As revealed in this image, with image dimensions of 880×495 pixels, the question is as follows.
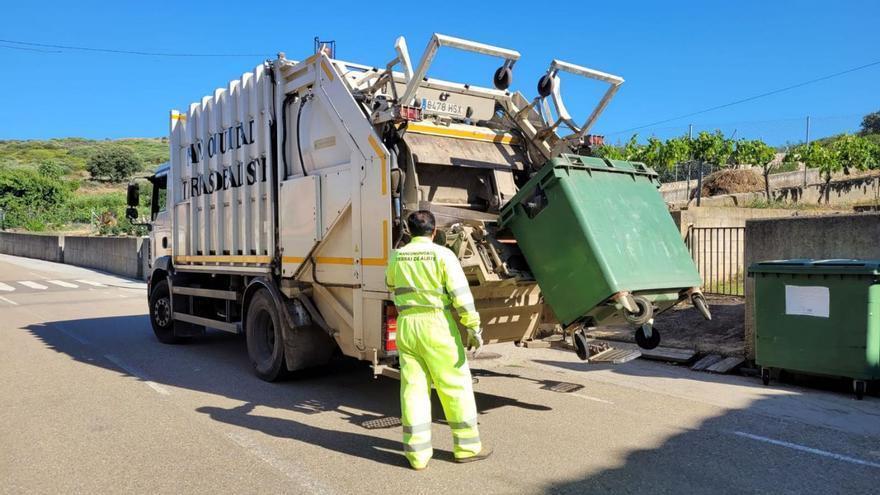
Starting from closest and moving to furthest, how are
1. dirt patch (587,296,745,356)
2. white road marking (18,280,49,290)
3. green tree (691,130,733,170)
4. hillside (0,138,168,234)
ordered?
dirt patch (587,296,745,356)
white road marking (18,280,49,290)
green tree (691,130,733,170)
hillside (0,138,168,234)

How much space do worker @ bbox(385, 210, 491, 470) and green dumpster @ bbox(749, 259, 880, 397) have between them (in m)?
3.72

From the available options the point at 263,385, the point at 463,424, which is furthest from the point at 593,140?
the point at 263,385

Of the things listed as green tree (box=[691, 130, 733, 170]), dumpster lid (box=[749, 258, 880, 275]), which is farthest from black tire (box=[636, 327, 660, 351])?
green tree (box=[691, 130, 733, 170])

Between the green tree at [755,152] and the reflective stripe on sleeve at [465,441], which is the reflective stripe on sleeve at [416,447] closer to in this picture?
the reflective stripe on sleeve at [465,441]

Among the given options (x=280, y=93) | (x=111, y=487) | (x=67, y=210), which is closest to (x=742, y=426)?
(x=111, y=487)

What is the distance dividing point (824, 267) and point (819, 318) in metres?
0.49

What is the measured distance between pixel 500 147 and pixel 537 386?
2.33m

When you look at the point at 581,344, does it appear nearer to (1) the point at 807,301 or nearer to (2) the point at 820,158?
(1) the point at 807,301

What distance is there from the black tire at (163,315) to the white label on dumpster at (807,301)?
7.51 m

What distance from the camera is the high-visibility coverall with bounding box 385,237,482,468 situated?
4133 mm

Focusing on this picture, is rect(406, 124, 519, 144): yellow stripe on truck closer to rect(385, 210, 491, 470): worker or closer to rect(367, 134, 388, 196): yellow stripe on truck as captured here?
rect(367, 134, 388, 196): yellow stripe on truck

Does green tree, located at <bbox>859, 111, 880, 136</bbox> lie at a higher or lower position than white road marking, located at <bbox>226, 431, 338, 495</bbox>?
higher

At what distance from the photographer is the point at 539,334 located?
19.0ft

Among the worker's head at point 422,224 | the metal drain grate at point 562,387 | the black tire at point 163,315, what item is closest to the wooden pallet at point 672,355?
the metal drain grate at point 562,387
